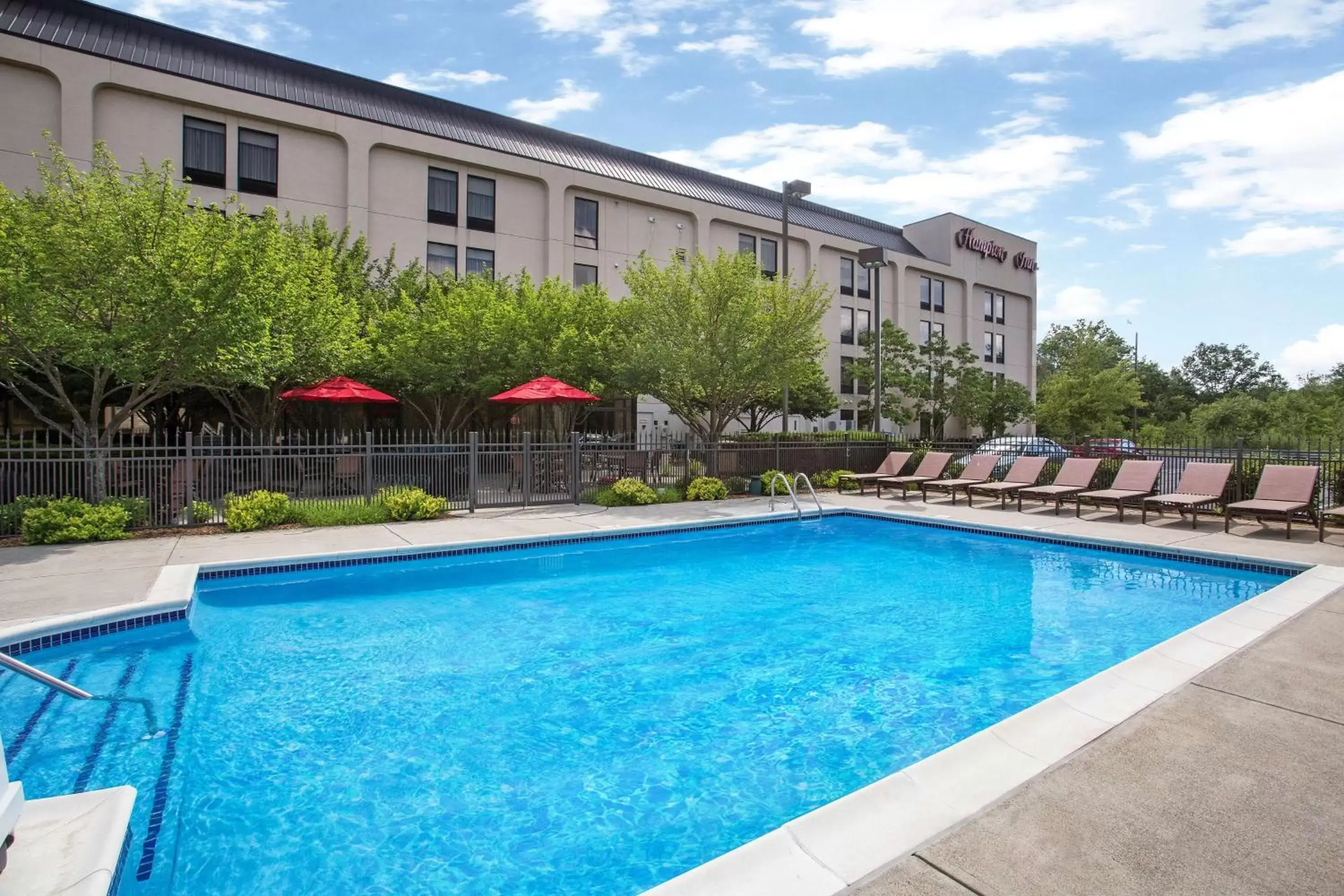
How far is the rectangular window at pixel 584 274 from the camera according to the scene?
87.0ft

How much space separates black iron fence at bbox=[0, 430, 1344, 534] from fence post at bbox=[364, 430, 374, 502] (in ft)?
0.12

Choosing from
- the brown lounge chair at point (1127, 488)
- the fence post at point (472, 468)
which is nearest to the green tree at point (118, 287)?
the fence post at point (472, 468)

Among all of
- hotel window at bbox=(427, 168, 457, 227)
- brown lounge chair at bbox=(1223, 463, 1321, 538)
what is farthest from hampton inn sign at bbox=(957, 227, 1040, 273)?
brown lounge chair at bbox=(1223, 463, 1321, 538)

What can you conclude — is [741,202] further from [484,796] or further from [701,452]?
[484,796]

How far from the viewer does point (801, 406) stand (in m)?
29.6

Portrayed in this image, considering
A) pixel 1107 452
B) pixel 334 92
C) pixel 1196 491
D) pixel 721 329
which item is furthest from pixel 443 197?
pixel 1196 491

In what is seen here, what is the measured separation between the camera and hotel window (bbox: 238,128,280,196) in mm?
20359

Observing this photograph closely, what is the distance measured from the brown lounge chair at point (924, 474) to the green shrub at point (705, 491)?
3830 millimetres

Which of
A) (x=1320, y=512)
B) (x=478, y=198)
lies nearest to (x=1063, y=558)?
(x=1320, y=512)

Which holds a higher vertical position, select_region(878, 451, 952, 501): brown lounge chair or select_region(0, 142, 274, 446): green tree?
select_region(0, 142, 274, 446): green tree

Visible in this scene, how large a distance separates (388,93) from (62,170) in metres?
15.5

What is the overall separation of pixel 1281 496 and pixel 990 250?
113 ft

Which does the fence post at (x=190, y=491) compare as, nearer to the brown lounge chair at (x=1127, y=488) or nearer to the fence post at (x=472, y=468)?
the fence post at (x=472, y=468)

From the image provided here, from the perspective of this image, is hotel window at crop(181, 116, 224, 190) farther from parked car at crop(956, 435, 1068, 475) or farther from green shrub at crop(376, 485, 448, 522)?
parked car at crop(956, 435, 1068, 475)
